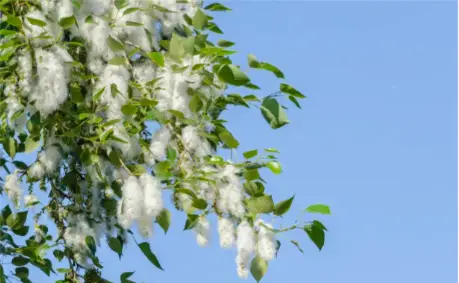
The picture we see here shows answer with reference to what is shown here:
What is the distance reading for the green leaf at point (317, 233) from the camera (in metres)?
2.08

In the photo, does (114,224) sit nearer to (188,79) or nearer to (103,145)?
(103,145)

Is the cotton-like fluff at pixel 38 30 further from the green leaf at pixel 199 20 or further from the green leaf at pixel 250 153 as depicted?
the green leaf at pixel 250 153

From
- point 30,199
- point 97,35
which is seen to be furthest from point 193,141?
point 30,199

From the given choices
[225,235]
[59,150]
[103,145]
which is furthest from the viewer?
[59,150]

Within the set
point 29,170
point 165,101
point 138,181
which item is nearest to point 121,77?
point 165,101

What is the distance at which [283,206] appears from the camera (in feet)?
7.00

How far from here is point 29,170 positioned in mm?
2568

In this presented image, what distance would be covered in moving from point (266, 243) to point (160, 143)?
16.2 inches

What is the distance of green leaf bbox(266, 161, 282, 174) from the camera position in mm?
2191

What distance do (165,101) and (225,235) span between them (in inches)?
16.1

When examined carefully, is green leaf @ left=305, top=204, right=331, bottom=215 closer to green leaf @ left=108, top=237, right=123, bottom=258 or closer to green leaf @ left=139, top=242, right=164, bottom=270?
green leaf @ left=139, top=242, right=164, bottom=270

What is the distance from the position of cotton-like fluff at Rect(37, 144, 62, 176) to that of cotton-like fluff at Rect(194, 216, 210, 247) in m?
0.51

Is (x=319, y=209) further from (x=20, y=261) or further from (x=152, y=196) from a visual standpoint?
(x=20, y=261)

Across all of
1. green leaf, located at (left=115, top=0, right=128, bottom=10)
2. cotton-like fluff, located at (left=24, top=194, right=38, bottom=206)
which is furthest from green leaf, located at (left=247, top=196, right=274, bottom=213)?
cotton-like fluff, located at (left=24, top=194, right=38, bottom=206)
